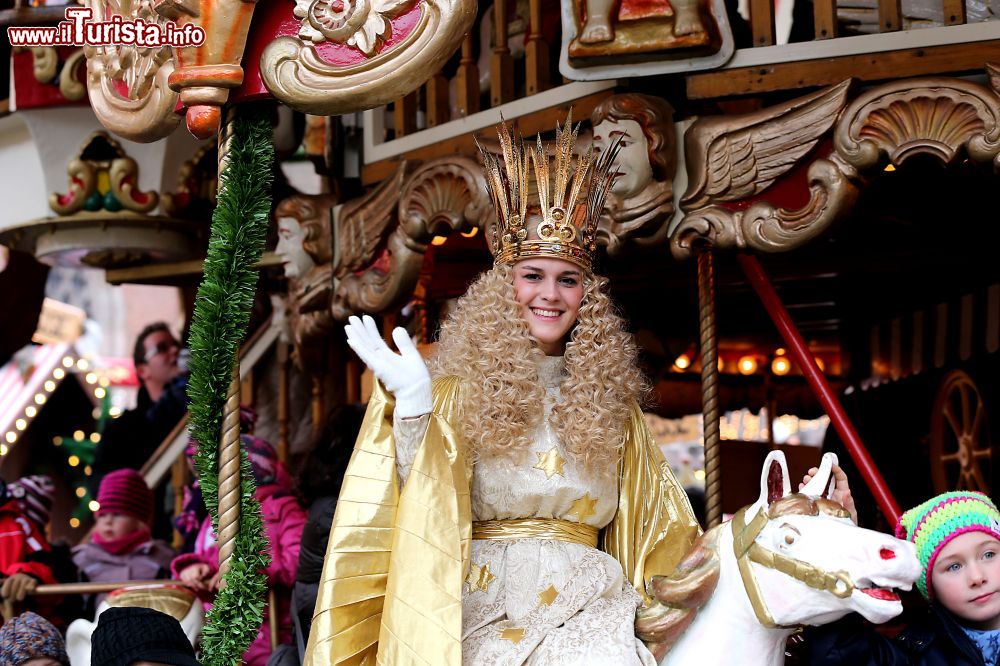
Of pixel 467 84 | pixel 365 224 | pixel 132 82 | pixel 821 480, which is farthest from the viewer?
pixel 365 224

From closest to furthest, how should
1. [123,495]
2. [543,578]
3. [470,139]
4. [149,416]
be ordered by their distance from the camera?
1. [543,578]
2. [470,139]
3. [123,495]
4. [149,416]

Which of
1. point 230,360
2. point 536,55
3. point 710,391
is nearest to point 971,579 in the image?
point 710,391

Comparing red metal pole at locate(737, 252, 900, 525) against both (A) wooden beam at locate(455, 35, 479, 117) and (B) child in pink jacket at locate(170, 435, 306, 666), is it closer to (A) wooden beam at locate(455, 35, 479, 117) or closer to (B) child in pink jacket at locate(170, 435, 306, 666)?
(A) wooden beam at locate(455, 35, 479, 117)

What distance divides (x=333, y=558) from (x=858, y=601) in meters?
1.16

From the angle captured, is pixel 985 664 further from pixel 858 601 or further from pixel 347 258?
pixel 347 258

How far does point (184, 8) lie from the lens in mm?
3410

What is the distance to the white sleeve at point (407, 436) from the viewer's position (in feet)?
10.7

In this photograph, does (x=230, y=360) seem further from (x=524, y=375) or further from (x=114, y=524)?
(x=114, y=524)

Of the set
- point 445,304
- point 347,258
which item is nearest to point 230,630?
point 347,258

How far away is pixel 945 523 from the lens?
3.25m

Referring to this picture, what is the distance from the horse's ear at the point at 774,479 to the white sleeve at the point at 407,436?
0.77 meters

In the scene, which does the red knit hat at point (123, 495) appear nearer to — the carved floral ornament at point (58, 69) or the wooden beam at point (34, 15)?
the carved floral ornament at point (58, 69)

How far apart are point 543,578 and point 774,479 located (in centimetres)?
62

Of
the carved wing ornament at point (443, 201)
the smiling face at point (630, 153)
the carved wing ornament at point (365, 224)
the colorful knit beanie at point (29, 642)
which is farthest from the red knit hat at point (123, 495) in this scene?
the smiling face at point (630, 153)
